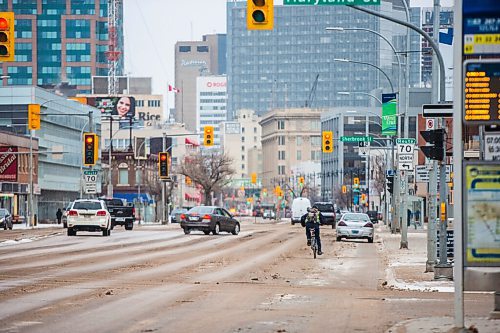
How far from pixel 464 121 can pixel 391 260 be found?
22.9m

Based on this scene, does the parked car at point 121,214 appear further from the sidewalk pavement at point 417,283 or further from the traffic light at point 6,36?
the traffic light at point 6,36

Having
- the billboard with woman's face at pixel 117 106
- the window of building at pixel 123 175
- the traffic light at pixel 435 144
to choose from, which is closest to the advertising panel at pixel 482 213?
the traffic light at pixel 435 144

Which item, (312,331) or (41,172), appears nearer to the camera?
(312,331)

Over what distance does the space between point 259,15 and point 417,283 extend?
7.22 meters

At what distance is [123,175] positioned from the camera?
152125 millimetres

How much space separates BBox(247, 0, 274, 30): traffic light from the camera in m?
24.8

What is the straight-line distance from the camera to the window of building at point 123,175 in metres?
152

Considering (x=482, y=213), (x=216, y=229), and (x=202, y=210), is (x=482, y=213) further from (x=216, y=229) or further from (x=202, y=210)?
(x=216, y=229)

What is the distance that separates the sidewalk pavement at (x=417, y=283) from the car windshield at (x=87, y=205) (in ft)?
47.1

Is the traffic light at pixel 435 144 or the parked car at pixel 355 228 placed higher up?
the traffic light at pixel 435 144

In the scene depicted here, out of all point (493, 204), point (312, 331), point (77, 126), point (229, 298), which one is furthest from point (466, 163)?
point (77, 126)

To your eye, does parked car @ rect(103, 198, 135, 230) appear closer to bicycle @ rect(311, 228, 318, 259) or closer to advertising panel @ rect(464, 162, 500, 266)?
bicycle @ rect(311, 228, 318, 259)

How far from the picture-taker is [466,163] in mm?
15383

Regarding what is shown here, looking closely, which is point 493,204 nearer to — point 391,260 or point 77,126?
point 391,260
